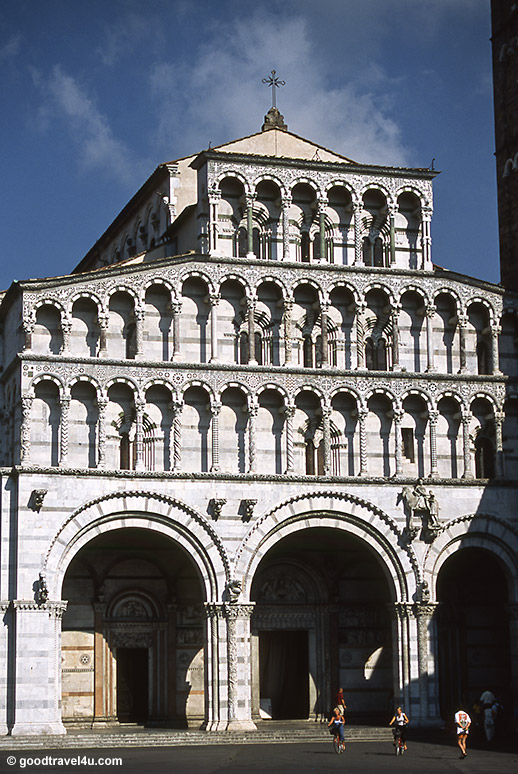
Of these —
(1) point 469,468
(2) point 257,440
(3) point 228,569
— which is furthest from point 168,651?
(1) point 469,468

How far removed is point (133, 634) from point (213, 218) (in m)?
11.0

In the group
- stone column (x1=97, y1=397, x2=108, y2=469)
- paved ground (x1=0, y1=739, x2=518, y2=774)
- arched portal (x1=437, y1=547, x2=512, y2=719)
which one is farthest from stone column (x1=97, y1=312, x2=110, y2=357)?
arched portal (x1=437, y1=547, x2=512, y2=719)

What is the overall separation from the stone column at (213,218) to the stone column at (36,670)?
10062 millimetres

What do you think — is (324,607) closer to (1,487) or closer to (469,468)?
(469,468)

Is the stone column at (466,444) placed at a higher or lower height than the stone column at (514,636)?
higher

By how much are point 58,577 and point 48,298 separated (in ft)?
22.3

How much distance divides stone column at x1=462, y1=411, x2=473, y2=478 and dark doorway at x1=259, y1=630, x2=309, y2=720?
6.23m

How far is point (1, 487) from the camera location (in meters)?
32.5

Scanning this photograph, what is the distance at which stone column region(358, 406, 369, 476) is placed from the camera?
34.7 metres

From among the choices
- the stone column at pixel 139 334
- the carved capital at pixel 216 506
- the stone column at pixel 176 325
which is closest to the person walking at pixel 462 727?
the carved capital at pixel 216 506

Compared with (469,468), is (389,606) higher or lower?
lower

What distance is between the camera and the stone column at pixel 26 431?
32.5m

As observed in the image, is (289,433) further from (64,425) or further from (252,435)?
(64,425)

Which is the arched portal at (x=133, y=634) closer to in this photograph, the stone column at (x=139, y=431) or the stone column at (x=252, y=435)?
the stone column at (x=139, y=431)
